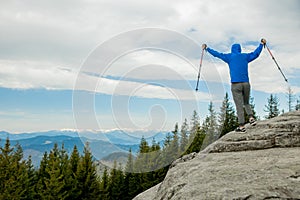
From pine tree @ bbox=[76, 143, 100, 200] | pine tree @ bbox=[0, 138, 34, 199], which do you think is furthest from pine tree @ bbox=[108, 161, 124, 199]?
pine tree @ bbox=[0, 138, 34, 199]

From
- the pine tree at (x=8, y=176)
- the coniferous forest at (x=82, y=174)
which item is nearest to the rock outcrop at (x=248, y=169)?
the coniferous forest at (x=82, y=174)

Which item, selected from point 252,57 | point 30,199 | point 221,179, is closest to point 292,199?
point 221,179

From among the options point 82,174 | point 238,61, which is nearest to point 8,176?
point 82,174

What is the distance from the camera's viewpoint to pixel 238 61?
13086 mm

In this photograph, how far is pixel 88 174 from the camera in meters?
51.2

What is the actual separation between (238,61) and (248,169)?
557cm

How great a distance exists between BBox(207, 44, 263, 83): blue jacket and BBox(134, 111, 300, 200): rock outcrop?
218 centimetres

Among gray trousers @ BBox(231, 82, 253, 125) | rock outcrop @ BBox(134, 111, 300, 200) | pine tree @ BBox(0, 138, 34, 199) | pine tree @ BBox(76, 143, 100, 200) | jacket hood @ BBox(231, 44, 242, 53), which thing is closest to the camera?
rock outcrop @ BBox(134, 111, 300, 200)

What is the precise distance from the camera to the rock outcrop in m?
7.71

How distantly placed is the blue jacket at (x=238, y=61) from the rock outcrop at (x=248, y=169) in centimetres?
218

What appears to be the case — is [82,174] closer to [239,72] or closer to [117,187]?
[117,187]

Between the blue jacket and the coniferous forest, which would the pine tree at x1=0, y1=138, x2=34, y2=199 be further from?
the blue jacket

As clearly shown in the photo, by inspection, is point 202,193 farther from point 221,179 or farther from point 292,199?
point 292,199

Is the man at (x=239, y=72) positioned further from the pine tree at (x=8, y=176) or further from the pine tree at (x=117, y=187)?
the pine tree at (x=117, y=187)
